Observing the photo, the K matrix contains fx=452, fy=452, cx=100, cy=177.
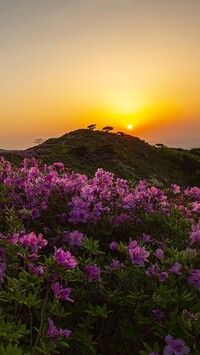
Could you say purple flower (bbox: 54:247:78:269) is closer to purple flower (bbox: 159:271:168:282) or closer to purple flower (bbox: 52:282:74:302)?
purple flower (bbox: 52:282:74:302)

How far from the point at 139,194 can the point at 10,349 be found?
450 cm

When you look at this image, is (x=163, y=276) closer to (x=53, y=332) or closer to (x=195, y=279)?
(x=195, y=279)

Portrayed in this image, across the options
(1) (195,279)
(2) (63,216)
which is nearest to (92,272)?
(1) (195,279)

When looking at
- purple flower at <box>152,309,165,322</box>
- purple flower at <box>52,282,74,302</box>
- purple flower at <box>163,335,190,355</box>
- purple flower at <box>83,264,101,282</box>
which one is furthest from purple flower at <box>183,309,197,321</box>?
purple flower at <box>83,264,101,282</box>

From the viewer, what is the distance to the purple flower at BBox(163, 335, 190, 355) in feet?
11.4

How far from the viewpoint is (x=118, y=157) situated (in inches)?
806

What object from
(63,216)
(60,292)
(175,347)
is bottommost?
(175,347)

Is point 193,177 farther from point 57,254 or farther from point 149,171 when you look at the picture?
point 57,254

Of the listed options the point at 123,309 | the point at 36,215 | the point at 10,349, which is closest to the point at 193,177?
the point at 36,215

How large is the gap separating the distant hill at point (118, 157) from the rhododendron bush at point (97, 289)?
994 cm

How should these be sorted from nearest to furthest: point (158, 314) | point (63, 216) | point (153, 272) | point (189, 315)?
1. point (189, 315)
2. point (158, 314)
3. point (153, 272)
4. point (63, 216)

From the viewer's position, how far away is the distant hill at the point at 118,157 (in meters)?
18.3

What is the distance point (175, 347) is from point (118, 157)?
673 inches

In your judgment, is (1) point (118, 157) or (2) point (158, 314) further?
(1) point (118, 157)
